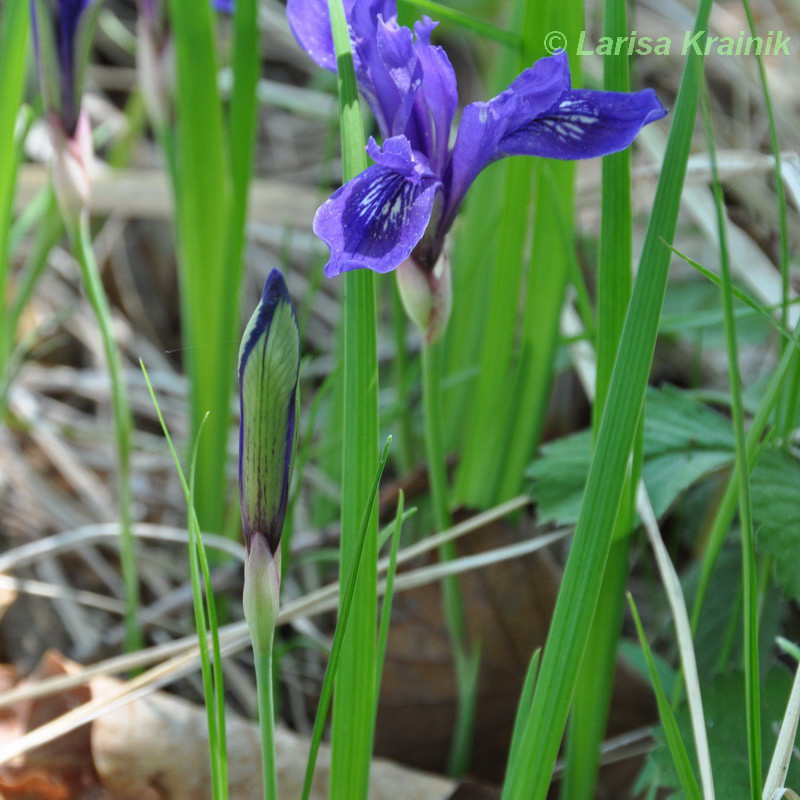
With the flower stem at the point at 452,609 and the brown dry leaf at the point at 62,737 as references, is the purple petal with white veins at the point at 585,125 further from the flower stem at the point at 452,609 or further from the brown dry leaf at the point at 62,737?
the brown dry leaf at the point at 62,737

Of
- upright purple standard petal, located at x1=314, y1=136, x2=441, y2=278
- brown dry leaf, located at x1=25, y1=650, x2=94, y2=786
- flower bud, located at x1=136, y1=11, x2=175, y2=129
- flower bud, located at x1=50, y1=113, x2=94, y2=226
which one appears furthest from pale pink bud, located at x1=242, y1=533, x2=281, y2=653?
flower bud, located at x1=136, y1=11, x2=175, y2=129

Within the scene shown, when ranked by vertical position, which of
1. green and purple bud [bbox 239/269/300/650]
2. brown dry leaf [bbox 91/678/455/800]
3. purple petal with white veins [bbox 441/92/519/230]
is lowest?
brown dry leaf [bbox 91/678/455/800]

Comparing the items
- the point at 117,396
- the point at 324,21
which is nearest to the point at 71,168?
the point at 117,396

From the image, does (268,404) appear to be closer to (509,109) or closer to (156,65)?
(509,109)

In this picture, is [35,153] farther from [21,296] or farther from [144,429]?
[21,296]

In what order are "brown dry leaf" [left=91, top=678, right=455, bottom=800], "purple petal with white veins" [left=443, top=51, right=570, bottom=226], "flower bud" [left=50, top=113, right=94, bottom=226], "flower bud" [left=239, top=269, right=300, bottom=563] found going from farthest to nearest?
1. "flower bud" [left=50, top=113, right=94, bottom=226]
2. "brown dry leaf" [left=91, top=678, right=455, bottom=800]
3. "purple petal with white veins" [left=443, top=51, right=570, bottom=226]
4. "flower bud" [left=239, top=269, right=300, bottom=563]

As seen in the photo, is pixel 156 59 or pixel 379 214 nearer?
pixel 379 214

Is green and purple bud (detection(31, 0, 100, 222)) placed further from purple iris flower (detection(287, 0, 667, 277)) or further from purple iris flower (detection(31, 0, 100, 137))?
purple iris flower (detection(287, 0, 667, 277))
